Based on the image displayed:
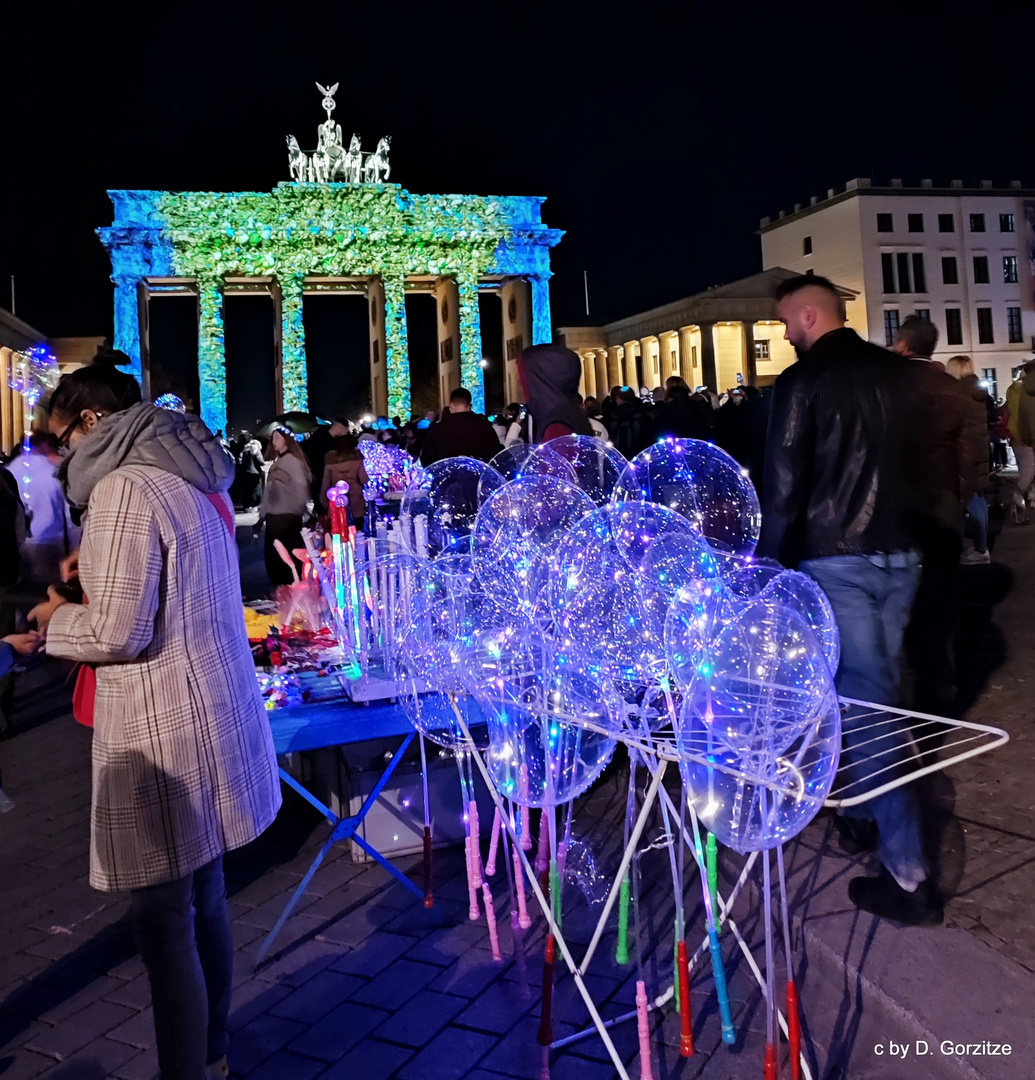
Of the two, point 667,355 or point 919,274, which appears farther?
point 919,274

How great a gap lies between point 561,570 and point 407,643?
2.65 ft

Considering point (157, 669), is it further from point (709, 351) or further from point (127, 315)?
point (709, 351)

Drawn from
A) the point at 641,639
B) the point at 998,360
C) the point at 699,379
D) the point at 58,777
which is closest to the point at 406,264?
the point at 699,379

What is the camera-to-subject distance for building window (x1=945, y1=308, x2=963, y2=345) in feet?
178

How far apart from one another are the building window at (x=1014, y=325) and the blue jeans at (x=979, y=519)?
5231 centimetres

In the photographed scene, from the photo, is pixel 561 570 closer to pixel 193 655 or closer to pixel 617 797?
pixel 193 655

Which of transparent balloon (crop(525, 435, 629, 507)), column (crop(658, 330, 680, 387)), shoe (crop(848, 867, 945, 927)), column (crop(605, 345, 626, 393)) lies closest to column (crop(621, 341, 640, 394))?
column (crop(605, 345, 626, 393))

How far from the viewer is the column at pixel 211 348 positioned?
41344 millimetres

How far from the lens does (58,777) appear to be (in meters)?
5.62

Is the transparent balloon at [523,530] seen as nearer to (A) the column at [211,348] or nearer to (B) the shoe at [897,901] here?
(B) the shoe at [897,901]

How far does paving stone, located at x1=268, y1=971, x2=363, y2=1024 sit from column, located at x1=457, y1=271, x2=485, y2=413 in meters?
41.5

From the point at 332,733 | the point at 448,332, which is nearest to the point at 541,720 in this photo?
the point at 332,733

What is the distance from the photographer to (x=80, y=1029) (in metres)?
3.05

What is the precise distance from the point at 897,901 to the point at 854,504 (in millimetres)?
1346
